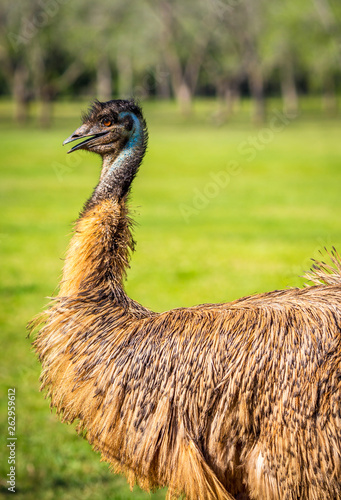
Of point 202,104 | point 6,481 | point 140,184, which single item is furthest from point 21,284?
point 202,104

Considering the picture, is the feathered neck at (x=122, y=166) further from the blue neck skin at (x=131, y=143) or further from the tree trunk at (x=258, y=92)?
the tree trunk at (x=258, y=92)

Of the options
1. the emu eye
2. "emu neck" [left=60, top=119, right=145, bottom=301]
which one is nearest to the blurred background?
"emu neck" [left=60, top=119, right=145, bottom=301]

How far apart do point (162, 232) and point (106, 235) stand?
539 inches

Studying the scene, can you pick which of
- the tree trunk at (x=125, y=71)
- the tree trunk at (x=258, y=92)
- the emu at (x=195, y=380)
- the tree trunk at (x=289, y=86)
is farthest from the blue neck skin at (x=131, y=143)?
the tree trunk at (x=289, y=86)

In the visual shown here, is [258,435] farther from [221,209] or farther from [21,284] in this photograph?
[221,209]

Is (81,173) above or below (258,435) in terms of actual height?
above

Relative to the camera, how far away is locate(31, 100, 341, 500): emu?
344 centimetres

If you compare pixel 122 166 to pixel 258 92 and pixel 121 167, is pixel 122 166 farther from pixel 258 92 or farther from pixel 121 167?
pixel 258 92

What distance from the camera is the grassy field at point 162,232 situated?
648cm

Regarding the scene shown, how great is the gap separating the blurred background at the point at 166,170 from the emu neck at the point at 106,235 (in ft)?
1.22

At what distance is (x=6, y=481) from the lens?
5.75 metres

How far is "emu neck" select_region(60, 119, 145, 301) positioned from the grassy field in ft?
1.31

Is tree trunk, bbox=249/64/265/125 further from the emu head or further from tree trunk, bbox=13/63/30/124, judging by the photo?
the emu head

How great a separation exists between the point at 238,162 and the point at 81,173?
707cm
